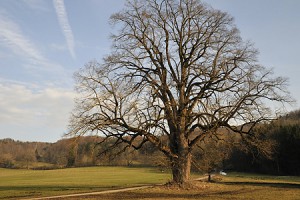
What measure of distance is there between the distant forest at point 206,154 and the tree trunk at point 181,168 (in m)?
0.61

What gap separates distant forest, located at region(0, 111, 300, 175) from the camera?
24750 millimetres

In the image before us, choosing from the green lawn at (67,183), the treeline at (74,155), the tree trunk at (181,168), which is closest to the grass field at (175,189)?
the green lawn at (67,183)

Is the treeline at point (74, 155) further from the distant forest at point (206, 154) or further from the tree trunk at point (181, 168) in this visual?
the tree trunk at point (181, 168)

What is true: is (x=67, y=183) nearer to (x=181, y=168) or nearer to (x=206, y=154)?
(x=181, y=168)

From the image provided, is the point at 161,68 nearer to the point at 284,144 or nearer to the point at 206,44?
the point at 206,44

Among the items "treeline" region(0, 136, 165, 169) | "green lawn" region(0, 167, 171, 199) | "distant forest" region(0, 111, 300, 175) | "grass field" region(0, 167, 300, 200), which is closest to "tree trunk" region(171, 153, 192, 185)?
"distant forest" region(0, 111, 300, 175)

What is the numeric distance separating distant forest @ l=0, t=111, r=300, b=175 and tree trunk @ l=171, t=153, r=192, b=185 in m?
0.61

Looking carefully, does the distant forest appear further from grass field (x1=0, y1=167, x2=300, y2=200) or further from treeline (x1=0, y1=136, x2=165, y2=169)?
grass field (x1=0, y1=167, x2=300, y2=200)

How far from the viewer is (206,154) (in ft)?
85.9

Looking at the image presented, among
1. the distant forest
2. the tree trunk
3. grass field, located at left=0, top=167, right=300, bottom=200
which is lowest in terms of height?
grass field, located at left=0, top=167, right=300, bottom=200

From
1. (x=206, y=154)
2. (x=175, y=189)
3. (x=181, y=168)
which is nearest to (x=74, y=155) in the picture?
(x=175, y=189)

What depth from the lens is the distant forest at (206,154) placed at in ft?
81.2

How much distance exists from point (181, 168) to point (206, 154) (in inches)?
95.6

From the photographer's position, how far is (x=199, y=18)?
2586 centimetres
